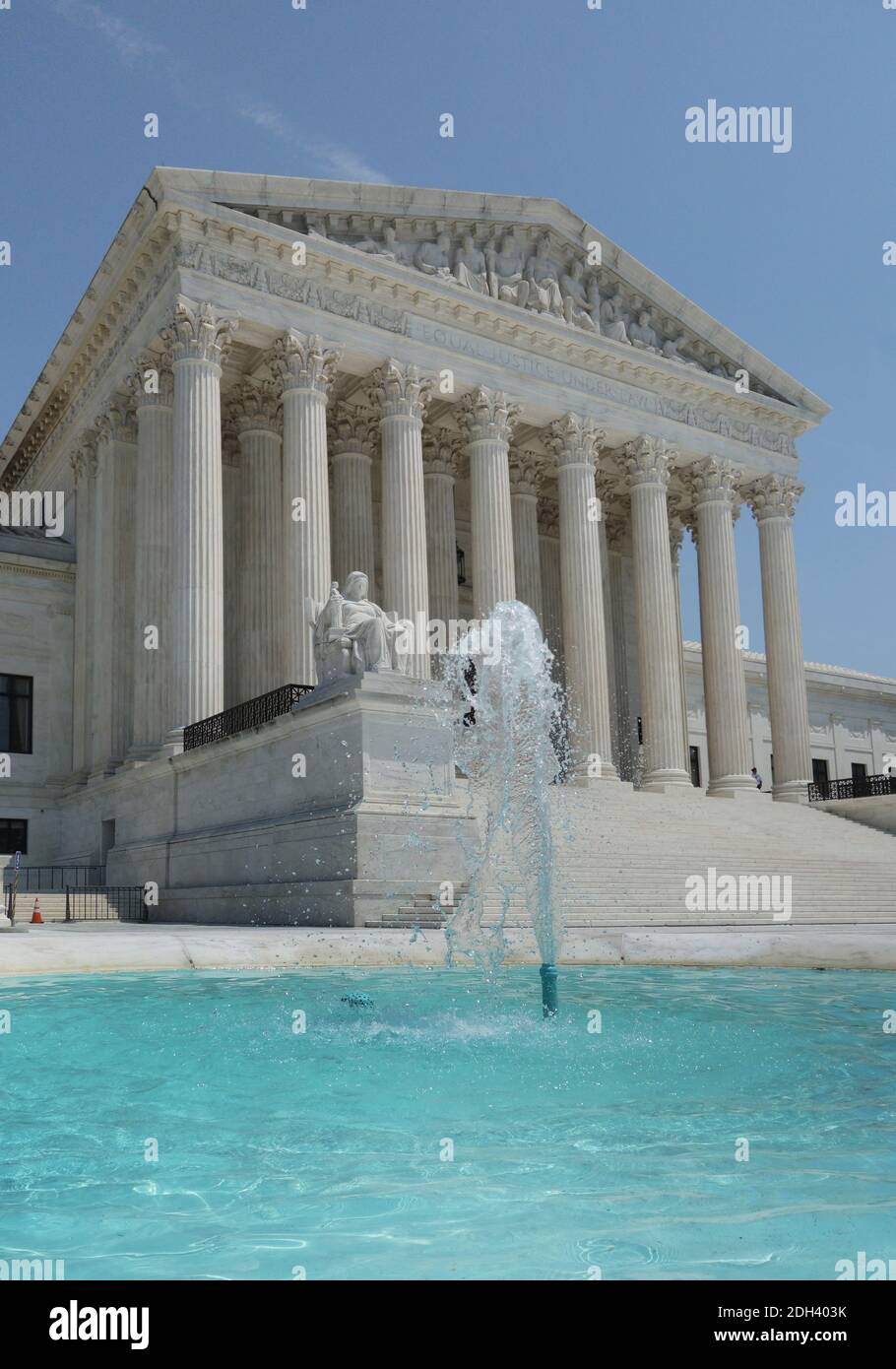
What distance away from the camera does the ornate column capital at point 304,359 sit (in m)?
30.5

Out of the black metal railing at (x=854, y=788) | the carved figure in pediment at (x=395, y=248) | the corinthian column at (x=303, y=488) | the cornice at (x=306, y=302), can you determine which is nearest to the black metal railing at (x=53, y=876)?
the corinthian column at (x=303, y=488)

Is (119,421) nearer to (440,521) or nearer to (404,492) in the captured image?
(404,492)

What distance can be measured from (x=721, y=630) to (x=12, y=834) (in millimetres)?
22876

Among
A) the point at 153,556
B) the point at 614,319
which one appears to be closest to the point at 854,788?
the point at 614,319

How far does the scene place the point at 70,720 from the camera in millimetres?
35562

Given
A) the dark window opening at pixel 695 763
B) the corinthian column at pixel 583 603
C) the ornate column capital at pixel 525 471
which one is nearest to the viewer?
the corinthian column at pixel 583 603

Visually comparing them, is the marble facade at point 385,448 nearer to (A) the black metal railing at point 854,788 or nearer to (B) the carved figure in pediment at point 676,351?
(B) the carved figure in pediment at point 676,351

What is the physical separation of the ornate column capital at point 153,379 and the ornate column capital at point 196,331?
5.05 feet

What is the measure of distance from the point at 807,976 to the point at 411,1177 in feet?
26.5

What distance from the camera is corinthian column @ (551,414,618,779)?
112ft

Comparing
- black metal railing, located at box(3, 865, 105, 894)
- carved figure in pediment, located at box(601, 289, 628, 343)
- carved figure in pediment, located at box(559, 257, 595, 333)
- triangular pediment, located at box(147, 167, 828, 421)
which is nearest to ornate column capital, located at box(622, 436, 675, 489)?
triangular pediment, located at box(147, 167, 828, 421)

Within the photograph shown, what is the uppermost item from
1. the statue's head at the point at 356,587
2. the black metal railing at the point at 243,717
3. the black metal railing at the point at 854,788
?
the statue's head at the point at 356,587

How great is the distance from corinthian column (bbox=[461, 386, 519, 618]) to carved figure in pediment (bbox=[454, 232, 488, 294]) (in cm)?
317

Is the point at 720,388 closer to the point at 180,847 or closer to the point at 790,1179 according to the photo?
the point at 180,847
